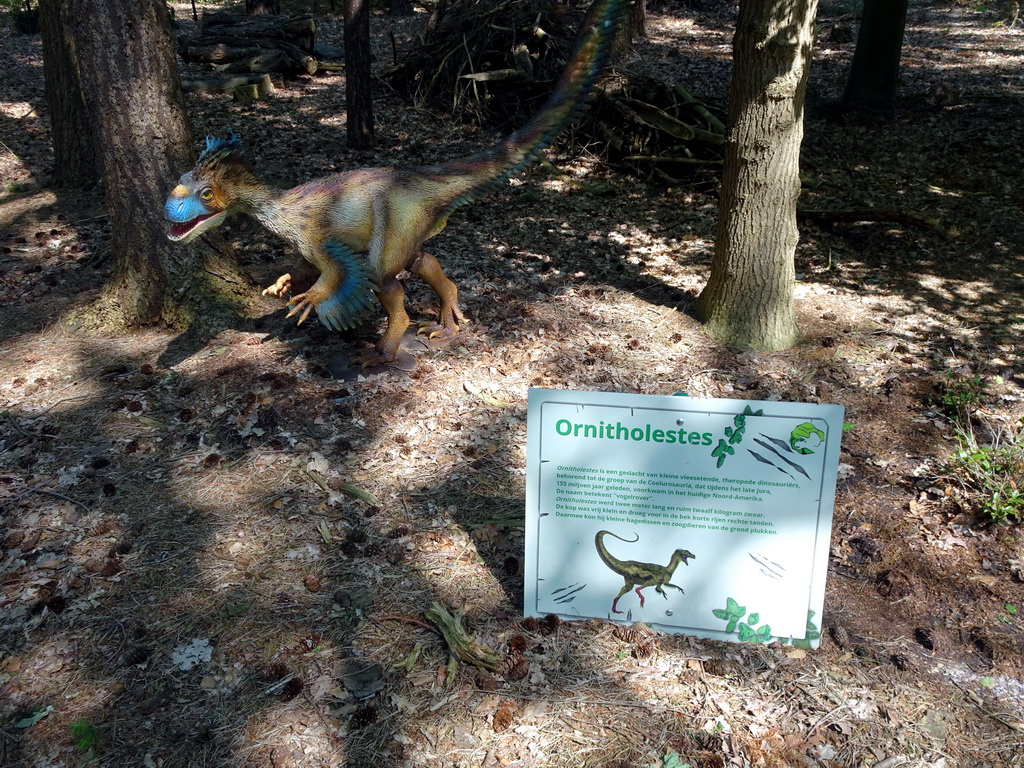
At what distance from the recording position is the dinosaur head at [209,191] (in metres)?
3.90

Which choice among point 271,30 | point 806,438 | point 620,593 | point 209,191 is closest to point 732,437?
point 806,438

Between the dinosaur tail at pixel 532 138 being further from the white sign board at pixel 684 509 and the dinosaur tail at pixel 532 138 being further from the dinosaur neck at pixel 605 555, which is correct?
the dinosaur neck at pixel 605 555

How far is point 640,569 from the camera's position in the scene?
293 centimetres

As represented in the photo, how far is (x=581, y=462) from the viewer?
2836 mm

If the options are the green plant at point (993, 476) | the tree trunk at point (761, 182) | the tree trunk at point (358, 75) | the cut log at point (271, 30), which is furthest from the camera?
the cut log at point (271, 30)

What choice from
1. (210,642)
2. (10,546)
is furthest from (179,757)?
(10,546)

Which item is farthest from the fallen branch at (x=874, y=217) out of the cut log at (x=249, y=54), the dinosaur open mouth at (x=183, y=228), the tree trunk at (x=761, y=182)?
the cut log at (x=249, y=54)

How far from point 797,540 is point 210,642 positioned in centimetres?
235

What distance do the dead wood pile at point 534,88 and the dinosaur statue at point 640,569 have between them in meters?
6.45

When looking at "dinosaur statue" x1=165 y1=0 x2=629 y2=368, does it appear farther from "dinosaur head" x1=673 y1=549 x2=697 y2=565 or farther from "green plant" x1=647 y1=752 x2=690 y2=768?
"green plant" x1=647 y1=752 x2=690 y2=768

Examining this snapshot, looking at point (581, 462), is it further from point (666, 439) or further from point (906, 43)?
point (906, 43)

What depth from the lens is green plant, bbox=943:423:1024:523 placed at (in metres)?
3.61

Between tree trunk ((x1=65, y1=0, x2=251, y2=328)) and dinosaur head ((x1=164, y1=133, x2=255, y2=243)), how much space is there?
4.07ft

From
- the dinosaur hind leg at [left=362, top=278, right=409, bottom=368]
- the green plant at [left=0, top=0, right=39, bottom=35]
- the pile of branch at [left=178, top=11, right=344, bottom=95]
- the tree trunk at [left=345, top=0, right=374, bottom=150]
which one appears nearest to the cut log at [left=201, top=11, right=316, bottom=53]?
the pile of branch at [left=178, top=11, right=344, bottom=95]
